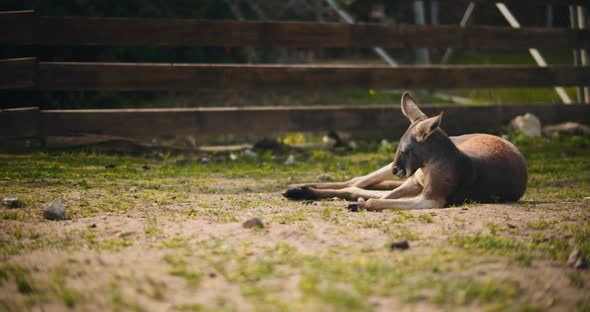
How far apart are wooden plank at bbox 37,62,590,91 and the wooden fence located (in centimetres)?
1

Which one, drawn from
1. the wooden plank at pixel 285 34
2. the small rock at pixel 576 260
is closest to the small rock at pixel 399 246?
the small rock at pixel 576 260

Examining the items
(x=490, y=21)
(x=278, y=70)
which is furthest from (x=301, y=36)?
(x=490, y=21)

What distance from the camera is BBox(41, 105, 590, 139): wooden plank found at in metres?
7.29

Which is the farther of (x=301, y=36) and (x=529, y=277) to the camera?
(x=301, y=36)

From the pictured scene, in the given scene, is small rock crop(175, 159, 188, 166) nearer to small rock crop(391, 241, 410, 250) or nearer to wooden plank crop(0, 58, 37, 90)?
wooden plank crop(0, 58, 37, 90)

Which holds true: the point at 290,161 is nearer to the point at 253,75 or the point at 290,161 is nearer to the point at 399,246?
the point at 253,75

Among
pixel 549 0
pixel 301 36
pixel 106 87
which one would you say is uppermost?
pixel 549 0

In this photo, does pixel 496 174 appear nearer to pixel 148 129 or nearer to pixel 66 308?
pixel 66 308

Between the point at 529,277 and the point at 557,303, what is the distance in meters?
0.26

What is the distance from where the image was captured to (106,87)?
24.3 ft

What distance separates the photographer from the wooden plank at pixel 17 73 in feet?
22.4

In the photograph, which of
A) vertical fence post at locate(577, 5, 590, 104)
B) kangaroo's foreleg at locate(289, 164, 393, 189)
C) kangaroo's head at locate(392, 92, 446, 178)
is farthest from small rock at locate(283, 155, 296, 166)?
vertical fence post at locate(577, 5, 590, 104)

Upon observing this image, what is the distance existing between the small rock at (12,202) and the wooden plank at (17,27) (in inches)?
131

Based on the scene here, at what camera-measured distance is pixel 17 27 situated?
7062 millimetres
